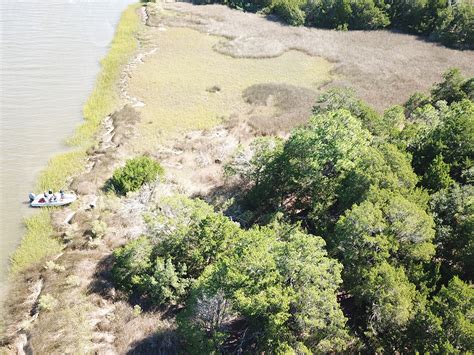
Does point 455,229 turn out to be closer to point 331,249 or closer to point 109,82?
point 331,249

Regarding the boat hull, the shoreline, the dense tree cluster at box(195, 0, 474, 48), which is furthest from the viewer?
the dense tree cluster at box(195, 0, 474, 48)

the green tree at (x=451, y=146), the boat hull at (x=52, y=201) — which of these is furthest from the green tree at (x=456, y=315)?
the boat hull at (x=52, y=201)

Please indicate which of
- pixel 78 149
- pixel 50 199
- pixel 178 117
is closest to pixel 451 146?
pixel 178 117

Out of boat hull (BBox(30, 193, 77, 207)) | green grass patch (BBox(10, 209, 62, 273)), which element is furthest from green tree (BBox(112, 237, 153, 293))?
boat hull (BBox(30, 193, 77, 207))

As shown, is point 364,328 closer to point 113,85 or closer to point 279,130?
point 279,130

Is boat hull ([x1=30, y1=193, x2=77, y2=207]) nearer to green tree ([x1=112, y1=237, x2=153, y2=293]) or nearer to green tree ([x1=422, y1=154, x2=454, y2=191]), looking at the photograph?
green tree ([x1=112, y1=237, x2=153, y2=293])
